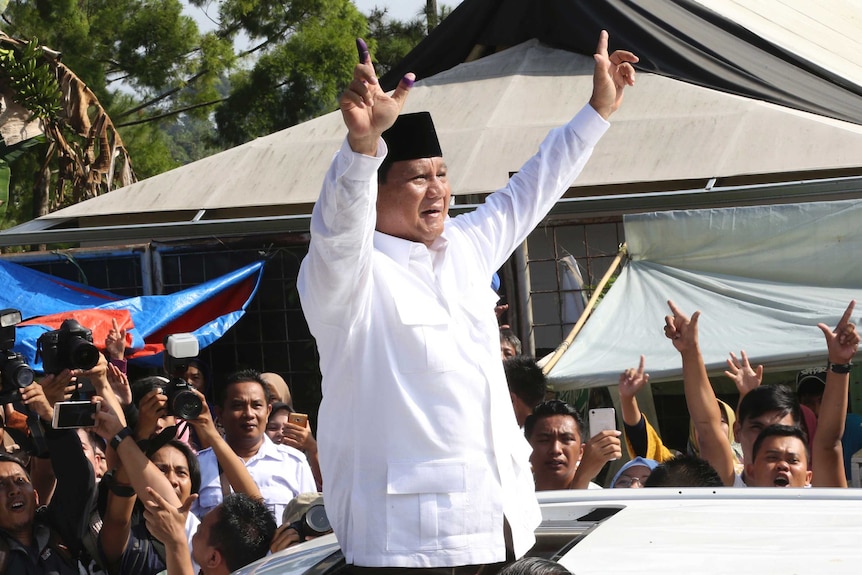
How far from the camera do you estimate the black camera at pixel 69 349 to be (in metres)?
4.29

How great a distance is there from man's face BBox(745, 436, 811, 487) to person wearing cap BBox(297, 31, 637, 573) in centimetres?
167

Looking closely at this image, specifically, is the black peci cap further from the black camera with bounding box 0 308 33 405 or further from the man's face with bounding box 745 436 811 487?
the black camera with bounding box 0 308 33 405

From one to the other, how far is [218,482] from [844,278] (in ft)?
9.70

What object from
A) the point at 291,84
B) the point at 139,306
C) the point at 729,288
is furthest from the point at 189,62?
the point at 729,288

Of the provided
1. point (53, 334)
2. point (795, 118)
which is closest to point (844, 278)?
point (795, 118)

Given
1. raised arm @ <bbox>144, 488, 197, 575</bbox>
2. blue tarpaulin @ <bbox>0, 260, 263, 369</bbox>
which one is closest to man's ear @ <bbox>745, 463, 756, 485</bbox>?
raised arm @ <bbox>144, 488, 197, 575</bbox>

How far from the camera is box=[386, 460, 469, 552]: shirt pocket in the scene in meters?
2.40

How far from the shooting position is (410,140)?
2691mm

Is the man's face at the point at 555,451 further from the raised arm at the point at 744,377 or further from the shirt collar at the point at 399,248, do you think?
the shirt collar at the point at 399,248

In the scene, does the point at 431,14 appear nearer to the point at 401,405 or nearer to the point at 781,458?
the point at 781,458

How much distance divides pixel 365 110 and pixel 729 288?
381 centimetres

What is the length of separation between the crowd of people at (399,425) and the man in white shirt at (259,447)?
304 mm

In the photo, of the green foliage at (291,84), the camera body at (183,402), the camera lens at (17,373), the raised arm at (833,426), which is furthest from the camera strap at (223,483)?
the green foliage at (291,84)

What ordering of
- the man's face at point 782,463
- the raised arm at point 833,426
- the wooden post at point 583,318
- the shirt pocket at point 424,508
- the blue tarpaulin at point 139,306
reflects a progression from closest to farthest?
the shirt pocket at point 424,508
the man's face at point 782,463
the raised arm at point 833,426
the wooden post at point 583,318
the blue tarpaulin at point 139,306
